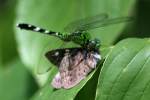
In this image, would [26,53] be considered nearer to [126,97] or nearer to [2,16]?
[2,16]

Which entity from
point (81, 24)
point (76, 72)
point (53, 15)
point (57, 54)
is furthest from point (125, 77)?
point (53, 15)

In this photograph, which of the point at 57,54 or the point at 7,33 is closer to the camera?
the point at 57,54

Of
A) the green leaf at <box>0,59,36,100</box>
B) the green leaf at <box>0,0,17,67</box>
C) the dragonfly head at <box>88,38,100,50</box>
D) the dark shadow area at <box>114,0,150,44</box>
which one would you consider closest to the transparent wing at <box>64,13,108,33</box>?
the dragonfly head at <box>88,38,100,50</box>

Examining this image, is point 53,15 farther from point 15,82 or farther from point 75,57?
point 75,57

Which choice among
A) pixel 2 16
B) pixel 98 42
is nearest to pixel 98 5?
pixel 98 42

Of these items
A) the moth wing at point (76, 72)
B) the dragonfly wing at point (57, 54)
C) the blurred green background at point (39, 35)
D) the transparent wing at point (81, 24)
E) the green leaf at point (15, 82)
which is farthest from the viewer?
the green leaf at point (15, 82)

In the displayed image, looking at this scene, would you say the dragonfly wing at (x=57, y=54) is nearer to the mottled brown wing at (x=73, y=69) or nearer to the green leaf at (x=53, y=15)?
the mottled brown wing at (x=73, y=69)

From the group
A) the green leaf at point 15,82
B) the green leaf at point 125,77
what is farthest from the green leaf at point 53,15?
the green leaf at point 125,77

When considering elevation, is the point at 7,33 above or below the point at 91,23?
below
